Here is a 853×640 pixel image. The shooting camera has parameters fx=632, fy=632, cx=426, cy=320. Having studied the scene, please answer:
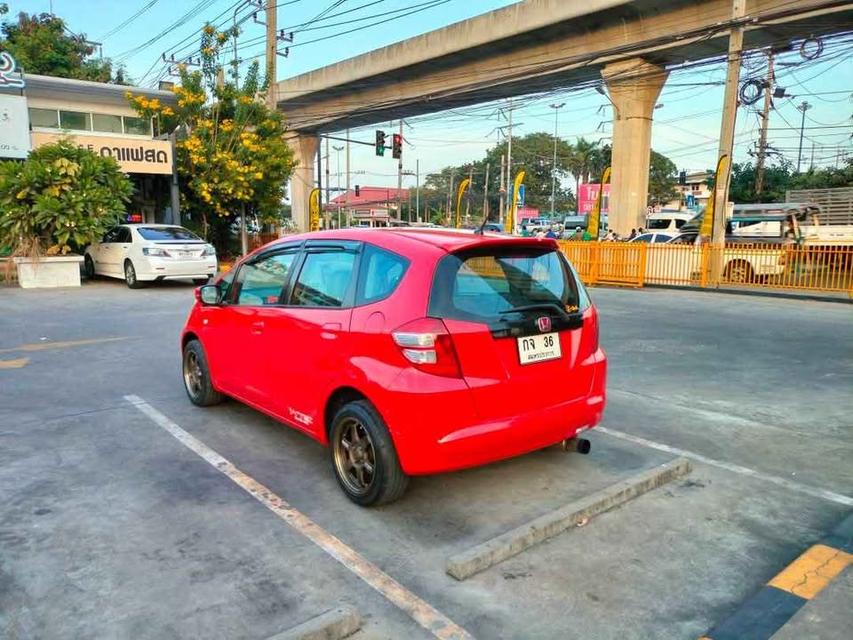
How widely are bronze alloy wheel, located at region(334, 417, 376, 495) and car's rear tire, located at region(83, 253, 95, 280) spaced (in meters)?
15.8

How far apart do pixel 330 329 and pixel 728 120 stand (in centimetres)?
1714

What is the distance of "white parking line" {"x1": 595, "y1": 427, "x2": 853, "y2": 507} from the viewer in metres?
3.89

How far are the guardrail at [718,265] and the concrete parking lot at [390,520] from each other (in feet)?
32.0

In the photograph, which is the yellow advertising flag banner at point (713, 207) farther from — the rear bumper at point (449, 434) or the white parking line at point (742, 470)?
the rear bumper at point (449, 434)

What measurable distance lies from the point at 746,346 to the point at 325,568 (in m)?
7.54

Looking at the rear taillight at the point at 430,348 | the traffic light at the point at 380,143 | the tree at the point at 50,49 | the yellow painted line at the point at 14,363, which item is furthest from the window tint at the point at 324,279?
the tree at the point at 50,49

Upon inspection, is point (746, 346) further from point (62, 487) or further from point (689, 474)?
point (62, 487)

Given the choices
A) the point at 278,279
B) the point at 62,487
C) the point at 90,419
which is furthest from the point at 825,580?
the point at 90,419

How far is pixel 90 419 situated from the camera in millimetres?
5285

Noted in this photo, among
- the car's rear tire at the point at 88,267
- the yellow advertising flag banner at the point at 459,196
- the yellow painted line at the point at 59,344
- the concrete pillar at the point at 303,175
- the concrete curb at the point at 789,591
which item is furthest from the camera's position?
the concrete pillar at the point at 303,175

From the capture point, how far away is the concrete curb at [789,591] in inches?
102

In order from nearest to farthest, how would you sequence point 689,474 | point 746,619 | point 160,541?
point 746,619 < point 160,541 < point 689,474

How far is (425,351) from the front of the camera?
3297 mm

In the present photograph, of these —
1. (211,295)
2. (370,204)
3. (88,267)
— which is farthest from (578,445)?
(370,204)
